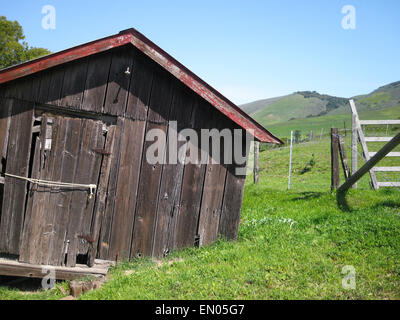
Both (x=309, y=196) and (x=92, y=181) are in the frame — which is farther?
(x=309, y=196)

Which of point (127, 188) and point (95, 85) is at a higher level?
point (95, 85)

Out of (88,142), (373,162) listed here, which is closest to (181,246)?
(88,142)

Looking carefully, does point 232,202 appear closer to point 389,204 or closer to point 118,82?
point 118,82

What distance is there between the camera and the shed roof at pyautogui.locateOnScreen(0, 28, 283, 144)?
5.14 metres

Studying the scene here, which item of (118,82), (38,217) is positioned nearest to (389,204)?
(118,82)

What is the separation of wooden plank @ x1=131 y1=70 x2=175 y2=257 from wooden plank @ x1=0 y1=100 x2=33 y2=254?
1.96 m

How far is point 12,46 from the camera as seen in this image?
28.6 m

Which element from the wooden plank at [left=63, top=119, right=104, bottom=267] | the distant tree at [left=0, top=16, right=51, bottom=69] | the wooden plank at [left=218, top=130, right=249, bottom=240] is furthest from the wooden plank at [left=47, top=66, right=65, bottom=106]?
the distant tree at [left=0, top=16, right=51, bottom=69]

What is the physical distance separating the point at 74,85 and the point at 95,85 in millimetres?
357

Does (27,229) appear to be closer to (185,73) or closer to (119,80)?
(119,80)

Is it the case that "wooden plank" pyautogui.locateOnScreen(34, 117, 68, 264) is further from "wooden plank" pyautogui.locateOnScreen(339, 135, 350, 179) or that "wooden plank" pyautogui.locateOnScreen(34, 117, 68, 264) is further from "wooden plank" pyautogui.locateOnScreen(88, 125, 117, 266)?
"wooden plank" pyautogui.locateOnScreen(339, 135, 350, 179)

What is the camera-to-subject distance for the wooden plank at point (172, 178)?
5.89 m
